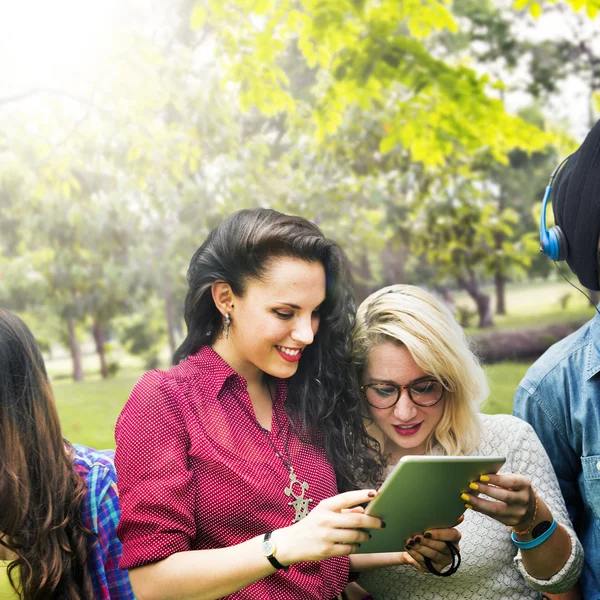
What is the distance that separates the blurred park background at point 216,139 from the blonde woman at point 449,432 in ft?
6.75

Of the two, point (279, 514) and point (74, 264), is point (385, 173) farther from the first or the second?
point (279, 514)

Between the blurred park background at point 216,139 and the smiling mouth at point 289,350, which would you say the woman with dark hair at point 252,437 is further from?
the blurred park background at point 216,139

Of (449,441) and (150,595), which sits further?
(449,441)

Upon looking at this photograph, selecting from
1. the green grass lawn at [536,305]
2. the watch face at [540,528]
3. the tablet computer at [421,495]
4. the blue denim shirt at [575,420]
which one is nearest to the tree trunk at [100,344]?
the green grass lawn at [536,305]

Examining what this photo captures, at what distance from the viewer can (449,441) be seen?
170cm

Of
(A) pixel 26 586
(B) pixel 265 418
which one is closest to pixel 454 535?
(B) pixel 265 418

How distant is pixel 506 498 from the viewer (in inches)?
53.7

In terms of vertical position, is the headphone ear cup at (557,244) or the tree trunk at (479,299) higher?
the headphone ear cup at (557,244)

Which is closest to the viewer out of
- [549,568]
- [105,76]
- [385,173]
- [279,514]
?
[279,514]

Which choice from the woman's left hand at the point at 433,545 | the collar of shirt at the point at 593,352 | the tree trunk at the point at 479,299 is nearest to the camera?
the woman's left hand at the point at 433,545

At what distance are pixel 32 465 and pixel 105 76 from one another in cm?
286

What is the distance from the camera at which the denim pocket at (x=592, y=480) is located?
5.32 feet

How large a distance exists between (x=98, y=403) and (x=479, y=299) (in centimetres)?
268

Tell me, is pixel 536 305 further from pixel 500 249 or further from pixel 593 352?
pixel 593 352
